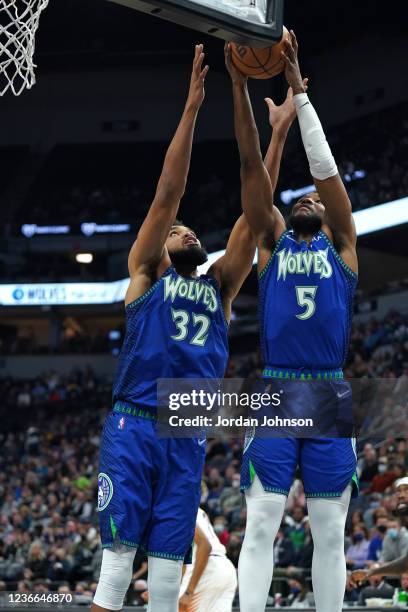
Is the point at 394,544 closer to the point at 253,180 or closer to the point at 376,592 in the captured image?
the point at 376,592

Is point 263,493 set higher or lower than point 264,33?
lower

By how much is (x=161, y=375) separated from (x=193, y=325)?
32 cm

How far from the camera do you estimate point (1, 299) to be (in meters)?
33.0

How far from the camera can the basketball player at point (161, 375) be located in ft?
17.0

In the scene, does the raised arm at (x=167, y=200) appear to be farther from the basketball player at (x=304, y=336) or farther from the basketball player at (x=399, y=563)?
the basketball player at (x=399, y=563)

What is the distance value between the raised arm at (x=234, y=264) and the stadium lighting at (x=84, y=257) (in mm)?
27390

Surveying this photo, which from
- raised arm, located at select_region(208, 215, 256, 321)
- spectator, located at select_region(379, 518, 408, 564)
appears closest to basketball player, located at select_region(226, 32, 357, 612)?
raised arm, located at select_region(208, 215, 256, 321)

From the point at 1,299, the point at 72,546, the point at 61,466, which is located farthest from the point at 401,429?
the point at 1,299

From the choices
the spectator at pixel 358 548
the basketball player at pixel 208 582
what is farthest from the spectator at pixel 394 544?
the basketball player at pixel 208 582

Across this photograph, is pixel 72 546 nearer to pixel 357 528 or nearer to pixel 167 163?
pixel 357 528

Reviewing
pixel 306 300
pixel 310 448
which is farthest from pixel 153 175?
pixel 310 448

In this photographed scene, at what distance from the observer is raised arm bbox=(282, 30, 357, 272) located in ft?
18.1

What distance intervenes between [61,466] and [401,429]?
20.0 meters

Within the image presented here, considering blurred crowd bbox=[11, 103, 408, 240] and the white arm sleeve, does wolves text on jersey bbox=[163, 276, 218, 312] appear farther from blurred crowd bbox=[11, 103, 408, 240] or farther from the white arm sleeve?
blurred crowd bbox=[11, 103, 408, 240]
